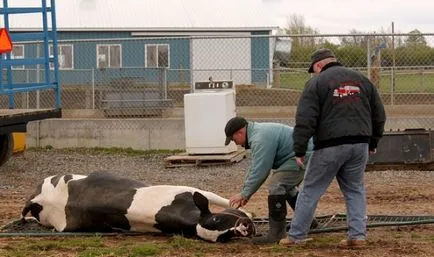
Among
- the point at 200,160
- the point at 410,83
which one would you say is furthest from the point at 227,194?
the point at 410,83

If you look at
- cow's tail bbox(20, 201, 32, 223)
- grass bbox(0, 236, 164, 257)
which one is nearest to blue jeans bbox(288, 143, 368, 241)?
grass bbox(0, 236, 164, 257)

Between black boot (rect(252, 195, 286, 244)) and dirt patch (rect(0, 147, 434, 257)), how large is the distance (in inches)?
6.5

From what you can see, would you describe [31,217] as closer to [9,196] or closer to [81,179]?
[81,179]

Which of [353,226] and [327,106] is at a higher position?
[327,106]

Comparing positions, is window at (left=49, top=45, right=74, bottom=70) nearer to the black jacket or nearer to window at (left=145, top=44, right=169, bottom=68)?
window at (left=145, top=44, right=169, bottom=68)

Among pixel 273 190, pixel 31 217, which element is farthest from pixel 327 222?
pixel 31 217

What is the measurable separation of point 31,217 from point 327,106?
3978 millimetres

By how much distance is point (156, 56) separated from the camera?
3012 cm

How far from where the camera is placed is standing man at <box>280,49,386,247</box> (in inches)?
310

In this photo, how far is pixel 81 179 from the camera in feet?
31.8

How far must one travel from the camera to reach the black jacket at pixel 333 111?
25.7ft

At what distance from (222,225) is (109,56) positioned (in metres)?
21.6

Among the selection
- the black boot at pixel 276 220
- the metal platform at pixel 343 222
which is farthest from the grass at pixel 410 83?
the black boot at pixel 276 220

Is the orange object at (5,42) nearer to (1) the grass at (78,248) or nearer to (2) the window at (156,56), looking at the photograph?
(1) the grass at (78,248)
